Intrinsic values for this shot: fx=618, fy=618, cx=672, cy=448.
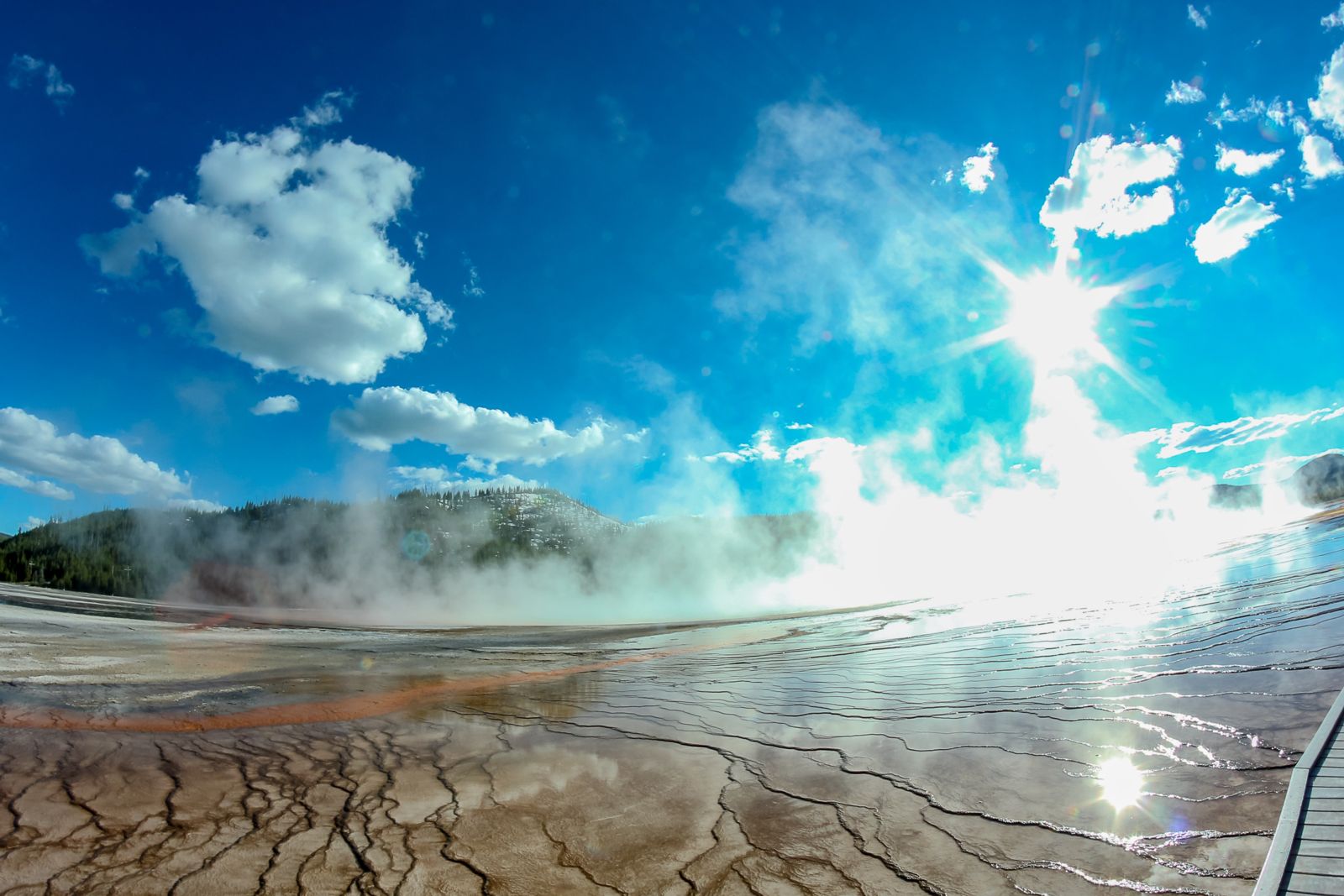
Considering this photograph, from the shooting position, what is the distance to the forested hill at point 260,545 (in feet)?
240

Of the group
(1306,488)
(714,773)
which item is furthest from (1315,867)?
(1306,488)

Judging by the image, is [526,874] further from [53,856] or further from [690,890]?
[53,856]

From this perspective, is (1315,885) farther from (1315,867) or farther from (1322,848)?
(1322,848)

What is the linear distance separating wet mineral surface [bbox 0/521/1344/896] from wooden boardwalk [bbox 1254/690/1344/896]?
→ 0.70 feet

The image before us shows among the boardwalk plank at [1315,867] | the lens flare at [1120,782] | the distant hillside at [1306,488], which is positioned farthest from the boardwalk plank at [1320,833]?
the distant hillside at [1306,488]

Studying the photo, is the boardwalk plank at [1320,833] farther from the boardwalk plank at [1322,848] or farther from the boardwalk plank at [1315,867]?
the boardwalk plank at [1315,867]

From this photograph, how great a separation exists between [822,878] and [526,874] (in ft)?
5.65

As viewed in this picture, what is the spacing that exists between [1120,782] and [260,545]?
112816 mm

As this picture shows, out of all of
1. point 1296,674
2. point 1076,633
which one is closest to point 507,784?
point 1296,674

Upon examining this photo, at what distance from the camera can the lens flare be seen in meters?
3.86

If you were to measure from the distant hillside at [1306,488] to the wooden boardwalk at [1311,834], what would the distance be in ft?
300

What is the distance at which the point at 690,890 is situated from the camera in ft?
11.1

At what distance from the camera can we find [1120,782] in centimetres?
415

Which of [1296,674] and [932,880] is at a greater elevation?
[1296,674]
